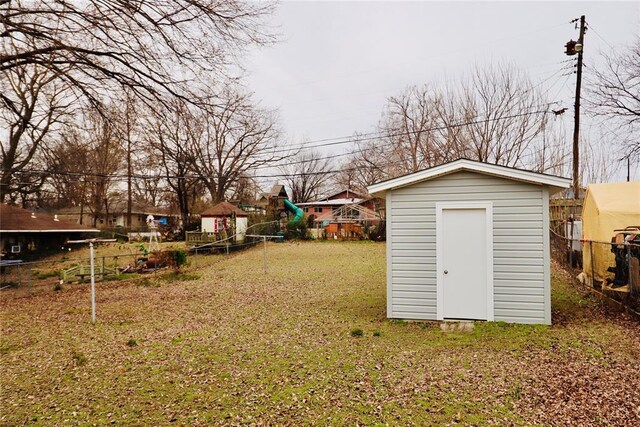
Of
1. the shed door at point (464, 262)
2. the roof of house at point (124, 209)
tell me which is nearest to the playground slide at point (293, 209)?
the roof of house at point (124, 209)

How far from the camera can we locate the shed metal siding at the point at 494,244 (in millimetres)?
6727

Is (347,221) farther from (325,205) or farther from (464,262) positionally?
(464,262)

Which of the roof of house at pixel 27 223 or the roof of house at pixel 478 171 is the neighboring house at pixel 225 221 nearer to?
the roof of house at pixel 27 223

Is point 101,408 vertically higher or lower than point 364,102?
lower

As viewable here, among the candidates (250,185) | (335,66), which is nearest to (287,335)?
(335,66)

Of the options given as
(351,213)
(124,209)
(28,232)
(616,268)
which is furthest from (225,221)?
(124,209)

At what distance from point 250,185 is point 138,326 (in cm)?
3377

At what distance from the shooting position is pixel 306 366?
5.15 metres

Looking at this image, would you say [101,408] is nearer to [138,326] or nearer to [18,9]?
[138,326]

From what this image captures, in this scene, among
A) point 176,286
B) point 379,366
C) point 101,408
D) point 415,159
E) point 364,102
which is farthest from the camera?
point 364,102

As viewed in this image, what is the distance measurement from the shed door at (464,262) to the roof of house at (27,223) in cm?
1952

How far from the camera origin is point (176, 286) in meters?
12.0

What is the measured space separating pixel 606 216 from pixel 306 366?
8.97 m

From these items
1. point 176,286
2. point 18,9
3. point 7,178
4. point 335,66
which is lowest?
point 176,286
